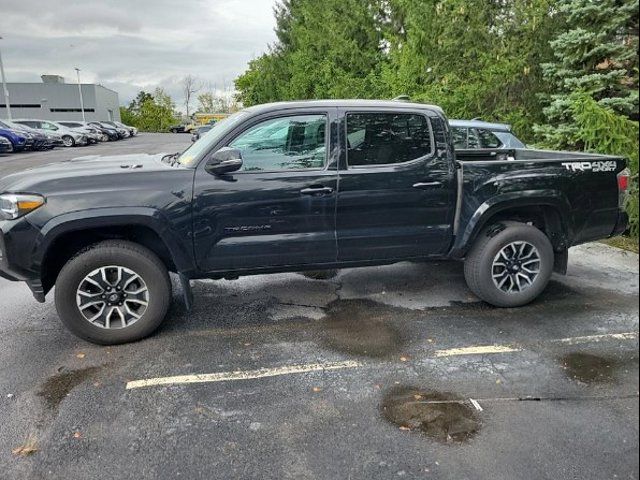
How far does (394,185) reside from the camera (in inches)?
177

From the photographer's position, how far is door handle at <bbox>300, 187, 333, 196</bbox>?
4.30 m

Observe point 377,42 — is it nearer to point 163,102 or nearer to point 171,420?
point 171,420

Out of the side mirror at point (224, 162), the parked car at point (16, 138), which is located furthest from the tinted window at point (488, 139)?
the parked car at point (16, 138)

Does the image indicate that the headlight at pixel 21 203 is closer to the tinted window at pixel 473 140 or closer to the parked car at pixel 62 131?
the tinted window at pixel 473 140

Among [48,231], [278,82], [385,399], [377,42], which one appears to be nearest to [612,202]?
[385,399]

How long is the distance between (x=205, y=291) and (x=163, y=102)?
299 ft

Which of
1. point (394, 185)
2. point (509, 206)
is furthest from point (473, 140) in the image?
point (394, 185)

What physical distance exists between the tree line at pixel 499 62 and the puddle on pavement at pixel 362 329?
2159 millimetres

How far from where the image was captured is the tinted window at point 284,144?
432 cm

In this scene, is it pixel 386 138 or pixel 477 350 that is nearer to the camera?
pixel 477 350

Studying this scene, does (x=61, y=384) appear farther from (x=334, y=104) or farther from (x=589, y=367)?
(x=589, y=367)

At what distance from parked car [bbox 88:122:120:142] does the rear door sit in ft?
133

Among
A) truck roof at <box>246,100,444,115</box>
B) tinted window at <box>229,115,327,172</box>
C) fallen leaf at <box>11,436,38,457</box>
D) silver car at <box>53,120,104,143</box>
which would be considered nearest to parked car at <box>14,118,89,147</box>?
silver car at <box>53,120,104,143</box>

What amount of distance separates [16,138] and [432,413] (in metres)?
26.6
